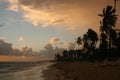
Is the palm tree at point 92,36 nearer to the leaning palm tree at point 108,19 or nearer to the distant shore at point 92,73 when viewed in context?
the leaning palm tree at point 108,19

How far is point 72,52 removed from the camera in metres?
168

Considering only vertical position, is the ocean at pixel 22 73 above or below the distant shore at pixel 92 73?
below

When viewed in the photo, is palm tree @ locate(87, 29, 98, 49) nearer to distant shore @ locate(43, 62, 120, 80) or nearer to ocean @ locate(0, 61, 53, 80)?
ocean @ locate(0, 61, 53, 80)

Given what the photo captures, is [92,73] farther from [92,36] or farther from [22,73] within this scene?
[92,36]

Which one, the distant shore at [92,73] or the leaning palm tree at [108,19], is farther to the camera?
the leaning palm tree at [108,19]

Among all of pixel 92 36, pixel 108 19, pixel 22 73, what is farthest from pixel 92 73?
pixel 92 36

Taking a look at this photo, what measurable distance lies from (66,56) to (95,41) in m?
86.3

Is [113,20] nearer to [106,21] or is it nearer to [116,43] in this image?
[106,21]

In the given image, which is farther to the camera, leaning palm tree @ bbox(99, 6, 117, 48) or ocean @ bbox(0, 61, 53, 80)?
leaning palm tree @ bbox(99, 6, 117, 48)

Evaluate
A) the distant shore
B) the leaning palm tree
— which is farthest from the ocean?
the leaning palm tree

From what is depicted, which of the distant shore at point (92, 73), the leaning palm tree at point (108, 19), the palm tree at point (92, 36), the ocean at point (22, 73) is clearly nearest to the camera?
the distant shore at point (92, 73)

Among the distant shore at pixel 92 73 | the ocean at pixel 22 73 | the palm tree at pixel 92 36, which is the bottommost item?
the ocean at pixel 22 73

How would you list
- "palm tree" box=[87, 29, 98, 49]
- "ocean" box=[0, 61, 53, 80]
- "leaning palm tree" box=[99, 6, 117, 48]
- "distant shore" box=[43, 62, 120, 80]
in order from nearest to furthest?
"distant shore" box=[43, 62, 120, 80] < "ocean" box=[0, 61, 53, 80] < "leaning palm tree" box=[99, 6, 117, 48] < "palm tree" box=[87, 29, 98, 49]

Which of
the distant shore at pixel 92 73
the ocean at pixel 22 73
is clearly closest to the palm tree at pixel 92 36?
the ocean at pixel 22 73
